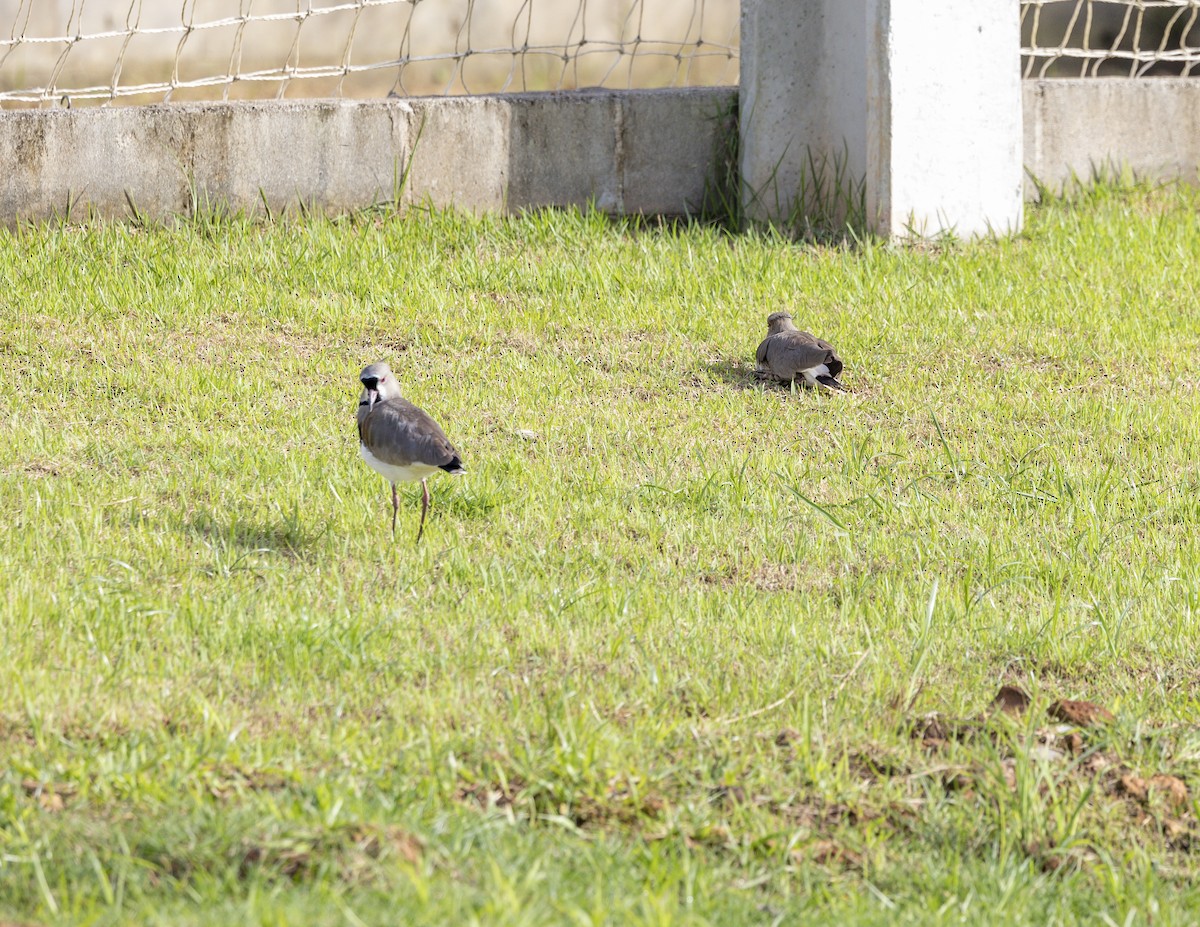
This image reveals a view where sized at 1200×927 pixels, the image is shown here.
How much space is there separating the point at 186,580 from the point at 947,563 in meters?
2.34

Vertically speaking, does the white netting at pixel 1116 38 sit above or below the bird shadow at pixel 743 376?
above

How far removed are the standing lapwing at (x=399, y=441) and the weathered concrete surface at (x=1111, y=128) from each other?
19.1ft

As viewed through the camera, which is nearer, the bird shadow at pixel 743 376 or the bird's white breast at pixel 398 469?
the bird's white breast at pixel 398 469

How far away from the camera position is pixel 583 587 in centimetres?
434

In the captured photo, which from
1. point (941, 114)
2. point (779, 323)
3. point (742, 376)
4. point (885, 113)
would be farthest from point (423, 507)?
point (941, 114)

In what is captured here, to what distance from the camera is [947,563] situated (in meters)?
4.68

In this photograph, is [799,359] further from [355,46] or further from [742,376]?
[355,46]

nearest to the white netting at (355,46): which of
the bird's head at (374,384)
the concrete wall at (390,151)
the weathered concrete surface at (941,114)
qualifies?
the concrete wall at (390,151)

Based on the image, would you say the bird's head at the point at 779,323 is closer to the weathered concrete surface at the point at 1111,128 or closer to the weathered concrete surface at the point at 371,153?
the weathered concrete surface at the point at 371,153

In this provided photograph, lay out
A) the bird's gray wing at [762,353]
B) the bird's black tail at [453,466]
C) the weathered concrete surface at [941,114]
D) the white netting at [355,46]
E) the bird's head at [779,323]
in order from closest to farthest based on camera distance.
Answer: the bird's black tail at [453,466] < the bird's gray wing at [762,353] < the bird's head at [779,323] < the weathered concrete surface at [941,114] < the white netting at [355,46]

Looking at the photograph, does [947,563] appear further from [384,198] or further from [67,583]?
[384,198]

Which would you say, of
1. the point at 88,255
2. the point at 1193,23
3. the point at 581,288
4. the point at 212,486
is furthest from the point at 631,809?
the point at 1193,23

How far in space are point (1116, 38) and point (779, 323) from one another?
6.23 m

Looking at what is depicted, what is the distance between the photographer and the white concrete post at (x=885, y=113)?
25.8 feet
